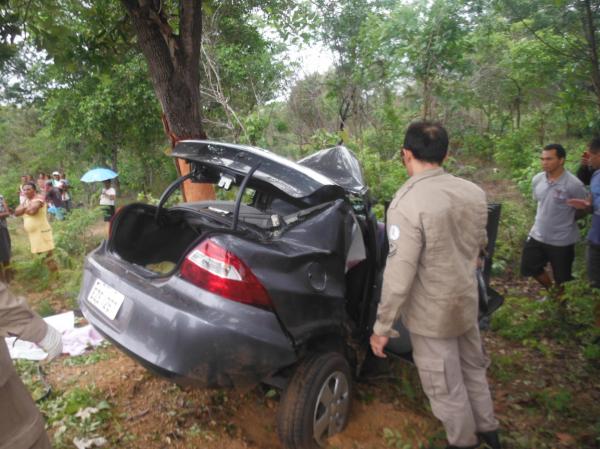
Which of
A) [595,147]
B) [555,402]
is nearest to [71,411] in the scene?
[555,402]

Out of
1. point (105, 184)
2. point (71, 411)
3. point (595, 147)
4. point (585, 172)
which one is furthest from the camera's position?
point (105, 184)

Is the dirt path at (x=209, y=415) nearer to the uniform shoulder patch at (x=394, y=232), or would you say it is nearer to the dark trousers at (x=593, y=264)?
the uniform shoulder patch at (x=394, y=232)

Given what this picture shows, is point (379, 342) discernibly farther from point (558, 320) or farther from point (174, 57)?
point (174, 57)

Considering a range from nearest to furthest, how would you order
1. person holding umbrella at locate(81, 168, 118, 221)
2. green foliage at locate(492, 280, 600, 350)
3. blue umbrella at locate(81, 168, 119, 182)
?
green foliage at locate(492, 280, 600, 350)
person holding umbrella at locate(81, 168, 118, 221)
blue umbrella at locate(81, 168, 119, 182)

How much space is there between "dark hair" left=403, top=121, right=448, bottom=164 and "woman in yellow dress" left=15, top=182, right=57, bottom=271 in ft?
19.2

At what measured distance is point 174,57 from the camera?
152 inches

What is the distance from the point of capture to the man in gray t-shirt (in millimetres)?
3826

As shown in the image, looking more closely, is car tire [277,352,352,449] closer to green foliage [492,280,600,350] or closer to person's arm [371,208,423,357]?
person's arm [371,208,423,357]

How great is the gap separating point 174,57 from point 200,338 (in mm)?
2932

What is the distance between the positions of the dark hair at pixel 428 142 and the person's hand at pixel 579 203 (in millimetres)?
2296

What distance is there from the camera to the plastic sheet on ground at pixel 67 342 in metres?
3.44

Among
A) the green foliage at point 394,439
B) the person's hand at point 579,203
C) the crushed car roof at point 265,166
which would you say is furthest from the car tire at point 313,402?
the person's hand at point 579,203

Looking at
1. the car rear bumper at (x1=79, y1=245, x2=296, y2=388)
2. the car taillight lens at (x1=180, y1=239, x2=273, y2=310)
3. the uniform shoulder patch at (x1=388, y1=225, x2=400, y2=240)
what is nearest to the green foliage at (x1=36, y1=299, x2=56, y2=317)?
the car rear bumper at (x1=79, y1=245, x2=296, y2=388)

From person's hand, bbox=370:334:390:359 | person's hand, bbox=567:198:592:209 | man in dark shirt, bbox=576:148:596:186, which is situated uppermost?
man in dark shirt, bbox=576:148:596:186
